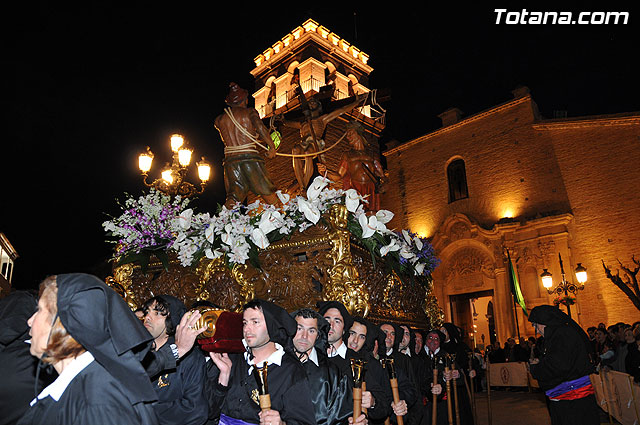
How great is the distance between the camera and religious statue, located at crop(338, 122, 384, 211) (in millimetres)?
7363

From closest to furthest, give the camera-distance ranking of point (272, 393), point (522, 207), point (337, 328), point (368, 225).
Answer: point (272, 393) < point (337, 328) < point (368, 225) < point (522, 207)

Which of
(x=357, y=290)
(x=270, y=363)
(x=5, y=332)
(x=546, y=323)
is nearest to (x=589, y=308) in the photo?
(x=546, y=323)

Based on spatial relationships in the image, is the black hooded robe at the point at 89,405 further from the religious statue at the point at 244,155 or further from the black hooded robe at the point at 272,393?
the religious statue at the point at 244,155

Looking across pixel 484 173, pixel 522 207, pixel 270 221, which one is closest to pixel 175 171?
pixel 270 221

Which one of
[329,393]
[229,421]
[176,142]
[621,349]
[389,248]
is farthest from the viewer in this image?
[176,142]

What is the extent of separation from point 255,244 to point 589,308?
17.8m

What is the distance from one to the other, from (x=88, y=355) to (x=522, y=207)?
71.3 feet

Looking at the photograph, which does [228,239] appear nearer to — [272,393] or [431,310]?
[272,393]

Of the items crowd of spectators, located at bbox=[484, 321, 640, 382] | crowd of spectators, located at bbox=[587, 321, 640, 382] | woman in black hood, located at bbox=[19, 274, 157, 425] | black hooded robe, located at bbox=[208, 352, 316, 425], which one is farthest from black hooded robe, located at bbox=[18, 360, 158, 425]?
crowd of spectators, located at bbox=[587, 321, 640, 382]

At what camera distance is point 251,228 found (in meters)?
5.46

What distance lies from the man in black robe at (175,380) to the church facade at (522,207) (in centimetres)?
1790

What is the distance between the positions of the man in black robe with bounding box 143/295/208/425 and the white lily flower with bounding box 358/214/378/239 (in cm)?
223

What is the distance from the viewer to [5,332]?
3.22 meters

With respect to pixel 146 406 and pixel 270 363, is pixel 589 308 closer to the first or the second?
pixel 270 363
